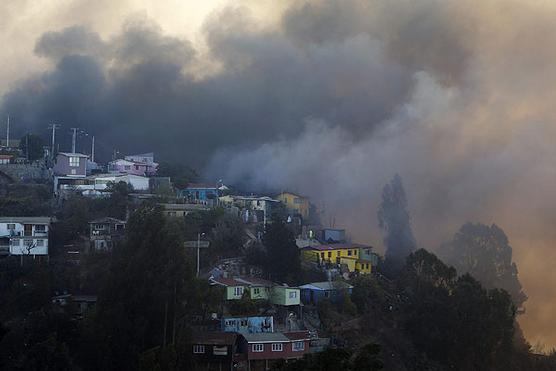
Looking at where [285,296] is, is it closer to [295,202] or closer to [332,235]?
[332,235]

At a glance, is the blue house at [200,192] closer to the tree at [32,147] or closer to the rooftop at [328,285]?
the tree at [32,147]

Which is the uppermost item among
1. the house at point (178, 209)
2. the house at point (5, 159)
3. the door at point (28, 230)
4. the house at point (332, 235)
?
the house at point (5, 159)

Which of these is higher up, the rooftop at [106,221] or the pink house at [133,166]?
the pink house at [133,166]

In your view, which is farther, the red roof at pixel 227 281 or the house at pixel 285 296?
the house at pixel 285 296

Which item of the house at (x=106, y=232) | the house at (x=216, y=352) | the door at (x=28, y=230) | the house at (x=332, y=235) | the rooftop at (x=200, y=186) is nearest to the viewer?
the house at (x=216, y=352)

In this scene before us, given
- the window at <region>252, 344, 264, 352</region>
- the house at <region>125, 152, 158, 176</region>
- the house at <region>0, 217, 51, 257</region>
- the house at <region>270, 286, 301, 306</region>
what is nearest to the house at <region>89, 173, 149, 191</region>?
the house at <region>125, 152, 158, 176</region>

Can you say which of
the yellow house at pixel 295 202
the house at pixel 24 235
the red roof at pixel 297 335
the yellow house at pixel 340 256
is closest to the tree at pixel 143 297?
the red roof at pixel 297 335
